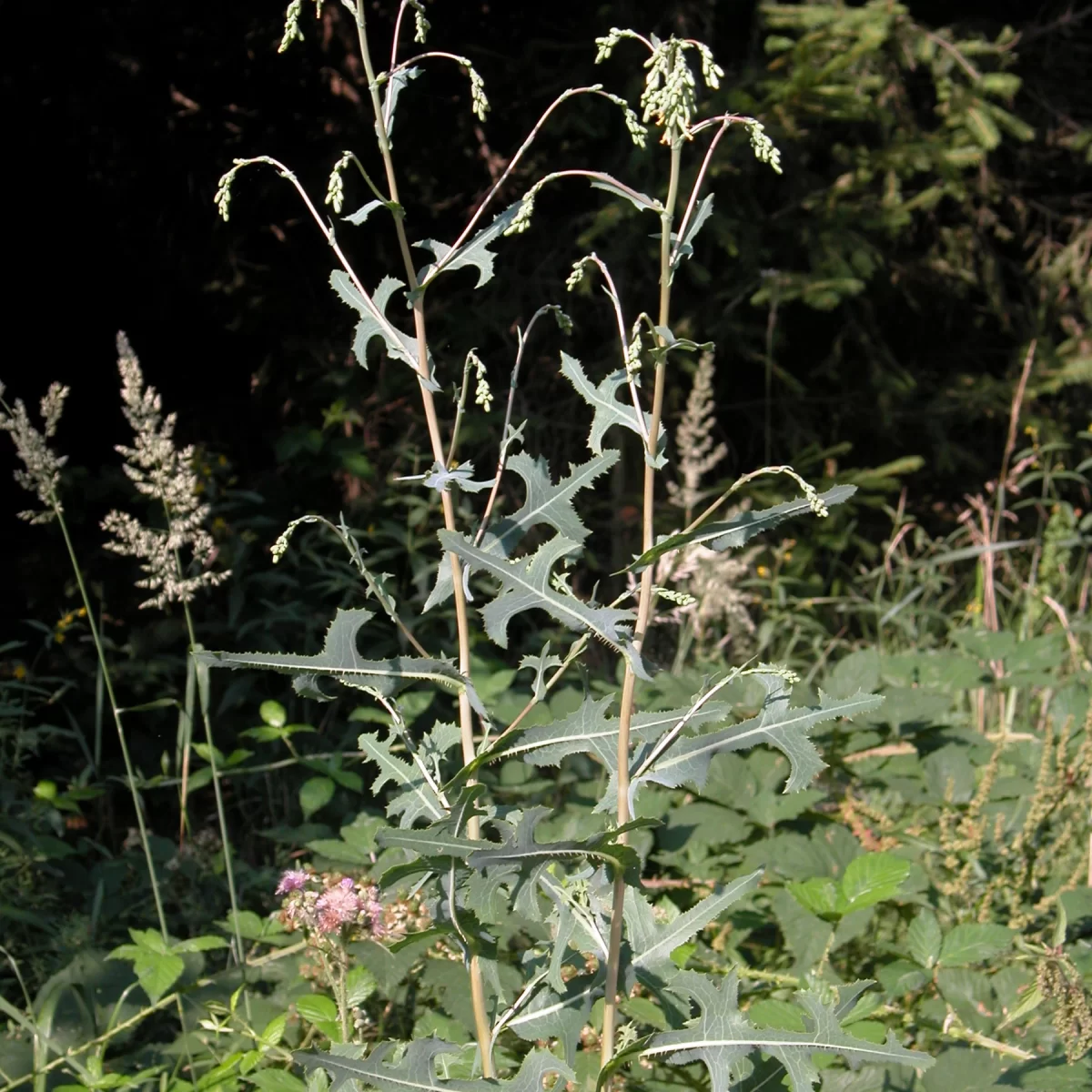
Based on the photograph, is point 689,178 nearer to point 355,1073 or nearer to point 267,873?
point 267,873

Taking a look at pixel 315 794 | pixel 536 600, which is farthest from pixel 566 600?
pixel 315 794

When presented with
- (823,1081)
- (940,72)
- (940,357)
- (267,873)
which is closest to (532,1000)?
(823,1081)

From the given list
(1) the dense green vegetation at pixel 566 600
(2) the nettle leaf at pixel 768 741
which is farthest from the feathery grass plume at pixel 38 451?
(2) the nettle leaf at pixel 768 741

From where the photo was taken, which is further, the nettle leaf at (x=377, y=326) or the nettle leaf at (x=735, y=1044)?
the nettle leaf at (x=377, y=326)

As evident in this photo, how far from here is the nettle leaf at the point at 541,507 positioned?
1188 mm

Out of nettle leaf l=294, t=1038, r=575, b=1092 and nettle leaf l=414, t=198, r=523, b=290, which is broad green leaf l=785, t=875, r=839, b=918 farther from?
nettle leaf l=414, t=198, r=523, b=290

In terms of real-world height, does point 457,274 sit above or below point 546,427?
above

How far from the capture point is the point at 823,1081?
1637 millimetres

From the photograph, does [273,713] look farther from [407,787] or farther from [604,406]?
[604,406]

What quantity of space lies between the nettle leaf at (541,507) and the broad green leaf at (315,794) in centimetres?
133

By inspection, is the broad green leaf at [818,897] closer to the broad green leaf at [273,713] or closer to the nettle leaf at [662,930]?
the nettle leaf at [662,930]

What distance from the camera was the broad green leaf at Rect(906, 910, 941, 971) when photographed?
6.27 ft

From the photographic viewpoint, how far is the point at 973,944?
1.92 m

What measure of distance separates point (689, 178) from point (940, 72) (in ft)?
3.66
